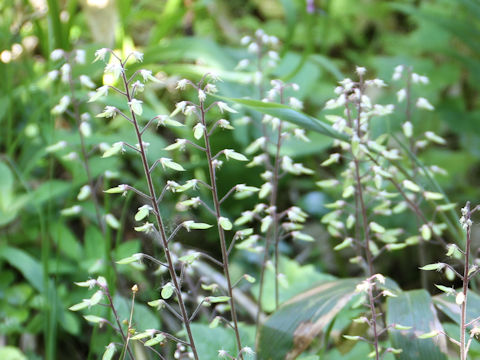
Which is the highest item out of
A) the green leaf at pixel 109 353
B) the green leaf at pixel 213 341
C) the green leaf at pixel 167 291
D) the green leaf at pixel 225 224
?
the green leaf at pixel 225 224

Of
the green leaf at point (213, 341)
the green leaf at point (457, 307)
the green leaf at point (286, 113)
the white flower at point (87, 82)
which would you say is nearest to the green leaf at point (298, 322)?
the green leaf at point (213, 341)

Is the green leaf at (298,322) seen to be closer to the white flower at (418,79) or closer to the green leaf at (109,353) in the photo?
the green leaf at (109,353)

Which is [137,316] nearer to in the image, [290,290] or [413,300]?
[290,290]

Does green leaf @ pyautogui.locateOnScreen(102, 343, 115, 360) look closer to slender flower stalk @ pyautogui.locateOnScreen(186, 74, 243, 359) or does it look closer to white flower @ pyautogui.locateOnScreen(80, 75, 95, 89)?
slender flower stalk @ pyautogui.locateOnScreen(186, 74, 243, 359)

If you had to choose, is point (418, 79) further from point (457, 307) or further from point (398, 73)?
point (457, 307)

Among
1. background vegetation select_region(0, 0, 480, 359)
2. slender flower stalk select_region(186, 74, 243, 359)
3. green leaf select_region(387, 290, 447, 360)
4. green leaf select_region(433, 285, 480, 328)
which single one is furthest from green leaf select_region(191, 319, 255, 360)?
green leaf select_region(433, 285, 480, 328)

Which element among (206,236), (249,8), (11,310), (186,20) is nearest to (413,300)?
(11,310)
